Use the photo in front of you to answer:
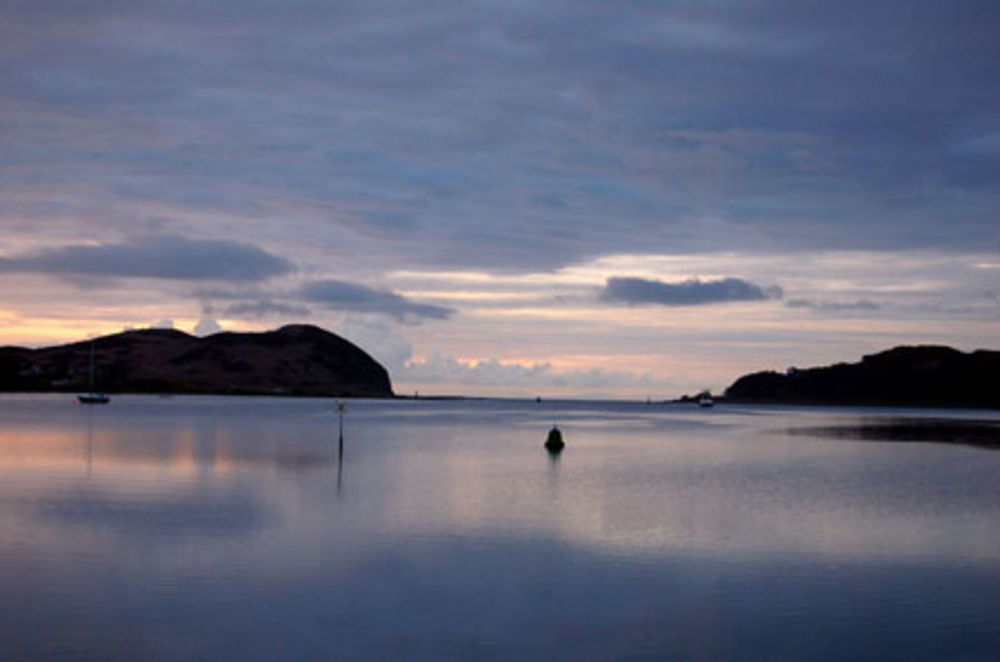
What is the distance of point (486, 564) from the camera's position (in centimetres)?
2716

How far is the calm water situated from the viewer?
62.7 feet

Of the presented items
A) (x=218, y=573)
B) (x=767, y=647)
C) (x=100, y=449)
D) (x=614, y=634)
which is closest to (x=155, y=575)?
(x=218, y=573)

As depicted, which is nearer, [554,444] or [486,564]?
[486,564]

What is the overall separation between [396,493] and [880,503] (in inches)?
947

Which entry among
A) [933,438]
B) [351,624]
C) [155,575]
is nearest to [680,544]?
[351,624]

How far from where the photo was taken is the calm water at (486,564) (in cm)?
1911

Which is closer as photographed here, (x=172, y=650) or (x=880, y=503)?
(x=172, y=650)

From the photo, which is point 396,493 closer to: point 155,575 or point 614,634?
point 155,575

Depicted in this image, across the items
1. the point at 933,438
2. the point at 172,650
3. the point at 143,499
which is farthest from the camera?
the point at 933,438

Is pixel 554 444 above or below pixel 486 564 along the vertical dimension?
above

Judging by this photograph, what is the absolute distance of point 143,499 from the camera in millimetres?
40031

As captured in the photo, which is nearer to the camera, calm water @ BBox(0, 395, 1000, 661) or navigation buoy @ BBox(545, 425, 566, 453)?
calm water @ BBox(0, 395, 1000, 661)

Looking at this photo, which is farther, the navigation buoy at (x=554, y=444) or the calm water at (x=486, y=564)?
the navigation buoy at (x=554, y=444)

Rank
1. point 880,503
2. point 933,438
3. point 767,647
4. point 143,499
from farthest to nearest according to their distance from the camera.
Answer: point 933,438, point 880,503, point 143,499, point 767,647
